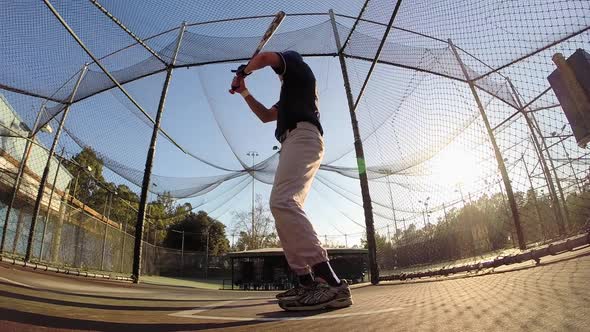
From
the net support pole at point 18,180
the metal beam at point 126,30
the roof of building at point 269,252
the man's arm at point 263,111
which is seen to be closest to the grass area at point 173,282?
the roof of building at point 269,252

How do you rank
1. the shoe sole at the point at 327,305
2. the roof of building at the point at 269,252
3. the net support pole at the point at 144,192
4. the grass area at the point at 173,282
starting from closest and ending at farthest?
the shoe sole at the point at 327,305, the net support pole at the point at 144,192, the grass area at the point at 173,282, the roof of building at the point at 269,252

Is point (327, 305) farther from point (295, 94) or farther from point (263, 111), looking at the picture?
point (263, 111)

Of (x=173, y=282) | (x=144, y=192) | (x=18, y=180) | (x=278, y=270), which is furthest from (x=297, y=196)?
(x=278, y=270)

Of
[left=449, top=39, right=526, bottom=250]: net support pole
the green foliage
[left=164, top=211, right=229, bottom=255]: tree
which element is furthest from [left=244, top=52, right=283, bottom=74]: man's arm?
[left=164, top=211, right=229, bottom=255]: tree

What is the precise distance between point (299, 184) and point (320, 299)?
69 centimetres

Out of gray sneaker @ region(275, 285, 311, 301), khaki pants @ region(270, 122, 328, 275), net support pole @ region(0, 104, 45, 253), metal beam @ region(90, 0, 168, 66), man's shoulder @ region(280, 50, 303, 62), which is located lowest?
gray sneaker @ region(275, 285, 311, 301)

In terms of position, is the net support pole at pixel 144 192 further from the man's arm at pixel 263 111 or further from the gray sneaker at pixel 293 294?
the gray sneaker at pixel 293 294

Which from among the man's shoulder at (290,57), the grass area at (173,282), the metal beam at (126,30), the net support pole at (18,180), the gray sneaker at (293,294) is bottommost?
the grass area at (173,282)

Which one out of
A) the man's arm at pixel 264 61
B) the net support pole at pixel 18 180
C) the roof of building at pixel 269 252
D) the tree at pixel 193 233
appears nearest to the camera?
the man's arm at pixel 264 61

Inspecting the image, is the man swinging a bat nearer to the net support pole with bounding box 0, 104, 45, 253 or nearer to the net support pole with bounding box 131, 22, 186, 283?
the net support pole with bounding box 131, 22, 186, 283

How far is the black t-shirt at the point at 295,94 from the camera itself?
7.49ft

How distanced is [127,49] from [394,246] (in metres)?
16.5

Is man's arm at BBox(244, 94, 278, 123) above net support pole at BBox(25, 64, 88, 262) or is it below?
below

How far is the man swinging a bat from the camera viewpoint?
1884 millimetres
